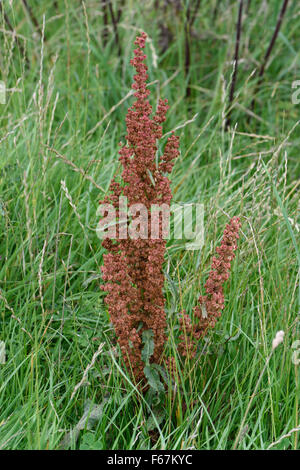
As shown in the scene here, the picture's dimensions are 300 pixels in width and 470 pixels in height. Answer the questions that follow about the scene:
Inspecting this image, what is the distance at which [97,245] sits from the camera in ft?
7.38

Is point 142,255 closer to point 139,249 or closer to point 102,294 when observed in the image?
point 139,249

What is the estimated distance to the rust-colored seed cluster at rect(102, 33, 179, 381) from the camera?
1547mm

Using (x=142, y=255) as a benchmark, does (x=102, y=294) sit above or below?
below

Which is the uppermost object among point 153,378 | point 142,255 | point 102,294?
point 142,255

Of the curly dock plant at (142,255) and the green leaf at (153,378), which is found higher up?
the curly dock plant at (142,255)

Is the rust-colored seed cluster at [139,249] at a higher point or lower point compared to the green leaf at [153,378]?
higher

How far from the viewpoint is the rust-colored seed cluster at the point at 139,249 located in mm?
1547

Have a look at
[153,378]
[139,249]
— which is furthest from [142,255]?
[153,378]

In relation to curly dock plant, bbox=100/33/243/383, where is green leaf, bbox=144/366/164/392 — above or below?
below

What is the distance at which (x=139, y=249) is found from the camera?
1.62 meters

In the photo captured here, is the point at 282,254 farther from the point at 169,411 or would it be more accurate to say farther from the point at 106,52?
the point at 106,52

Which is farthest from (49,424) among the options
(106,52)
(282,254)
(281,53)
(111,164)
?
(281,53)
